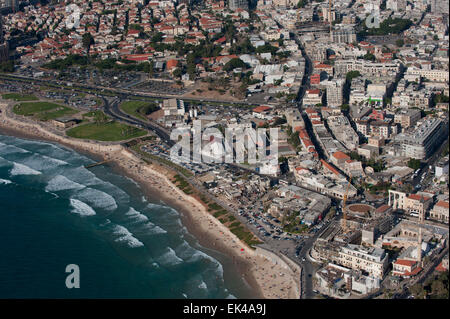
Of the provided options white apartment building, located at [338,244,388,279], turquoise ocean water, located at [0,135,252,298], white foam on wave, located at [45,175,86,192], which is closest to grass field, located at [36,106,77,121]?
turquoise ocean water, located at [0,135,252,298]

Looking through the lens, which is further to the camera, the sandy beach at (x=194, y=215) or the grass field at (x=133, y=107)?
the grass field at (x=133, y=107)

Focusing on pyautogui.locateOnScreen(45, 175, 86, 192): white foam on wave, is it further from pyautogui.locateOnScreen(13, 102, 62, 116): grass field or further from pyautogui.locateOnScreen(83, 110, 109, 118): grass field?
pyautogui.locateOnScreen(13, 102, 62, 116): grass field

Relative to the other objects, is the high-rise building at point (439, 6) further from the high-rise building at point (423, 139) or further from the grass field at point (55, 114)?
the grass field at point (55, 114)

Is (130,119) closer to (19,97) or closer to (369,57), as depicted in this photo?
(19,97)

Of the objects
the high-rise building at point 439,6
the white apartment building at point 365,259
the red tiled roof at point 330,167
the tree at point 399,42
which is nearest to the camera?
the white apartment building at point 365,259

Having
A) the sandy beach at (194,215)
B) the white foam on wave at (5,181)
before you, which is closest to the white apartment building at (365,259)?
the sandy beach at (194,215)
